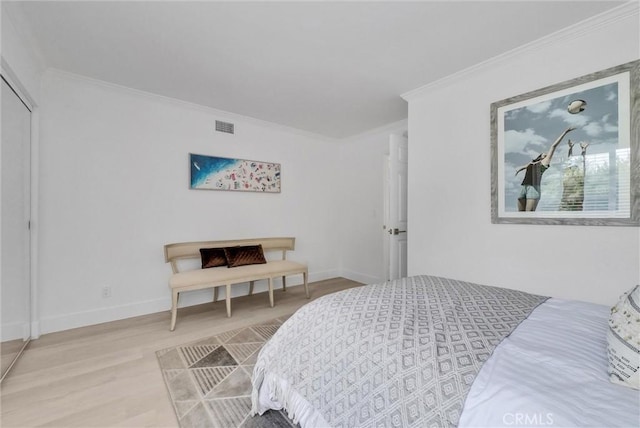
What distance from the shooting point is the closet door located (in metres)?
1.85

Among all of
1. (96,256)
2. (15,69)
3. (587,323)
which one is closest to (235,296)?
(96,256)

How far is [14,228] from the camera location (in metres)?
2.04

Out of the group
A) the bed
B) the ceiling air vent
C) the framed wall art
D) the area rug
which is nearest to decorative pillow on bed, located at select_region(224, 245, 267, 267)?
the area rug

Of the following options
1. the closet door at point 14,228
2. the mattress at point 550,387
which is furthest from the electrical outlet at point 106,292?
the mattress at point 550,387

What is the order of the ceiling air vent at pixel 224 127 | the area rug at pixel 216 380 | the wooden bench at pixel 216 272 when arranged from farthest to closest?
1. the ceiling air vent at pixel 224 127
2. the wooden bench at pixel 216 272
3. the area rug at pixel 216 380

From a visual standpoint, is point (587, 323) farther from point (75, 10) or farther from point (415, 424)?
point (75, 10)

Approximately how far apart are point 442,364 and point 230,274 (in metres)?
2.49

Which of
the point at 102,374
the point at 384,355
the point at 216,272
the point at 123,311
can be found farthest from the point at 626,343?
the point at 123,311

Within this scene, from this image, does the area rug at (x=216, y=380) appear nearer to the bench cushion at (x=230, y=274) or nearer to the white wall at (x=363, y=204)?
the bench cushion at (x=230, y=274)

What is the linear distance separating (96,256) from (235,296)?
1.61 meters

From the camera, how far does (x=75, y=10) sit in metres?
1.82

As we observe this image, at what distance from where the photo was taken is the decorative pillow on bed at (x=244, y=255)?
131 inches

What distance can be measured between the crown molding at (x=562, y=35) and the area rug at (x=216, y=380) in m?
3.03

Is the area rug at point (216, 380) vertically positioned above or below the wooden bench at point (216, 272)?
below
